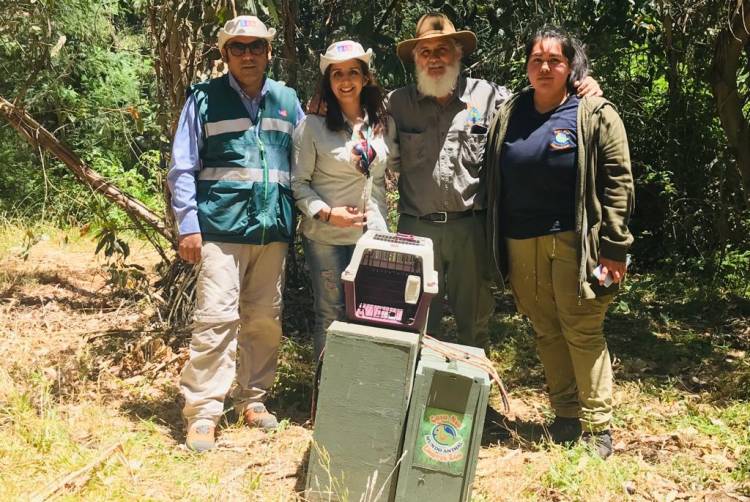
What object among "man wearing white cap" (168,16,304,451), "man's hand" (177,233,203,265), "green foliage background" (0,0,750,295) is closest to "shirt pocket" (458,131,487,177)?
"man wearing white cap" (168,16,304,451)

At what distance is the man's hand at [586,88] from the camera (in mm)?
3584

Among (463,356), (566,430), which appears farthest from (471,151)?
(566,430)

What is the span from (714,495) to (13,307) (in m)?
5.21

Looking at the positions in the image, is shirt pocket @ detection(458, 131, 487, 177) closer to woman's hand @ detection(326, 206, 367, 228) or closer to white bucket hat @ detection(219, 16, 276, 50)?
woman's hand @ detection(326, 206, 367, 228)

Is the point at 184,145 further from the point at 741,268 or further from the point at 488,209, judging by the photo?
the point at 741,268

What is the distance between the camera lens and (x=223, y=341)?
3.75m

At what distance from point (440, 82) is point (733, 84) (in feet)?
8.77

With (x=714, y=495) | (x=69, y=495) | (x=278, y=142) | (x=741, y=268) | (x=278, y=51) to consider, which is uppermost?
→ (x=278, y=51)

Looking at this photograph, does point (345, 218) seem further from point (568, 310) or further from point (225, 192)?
point (568, 310)

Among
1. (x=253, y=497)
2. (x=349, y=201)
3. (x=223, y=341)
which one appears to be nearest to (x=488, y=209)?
(x=349, y=201)

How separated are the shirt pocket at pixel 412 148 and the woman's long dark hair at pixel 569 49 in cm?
67

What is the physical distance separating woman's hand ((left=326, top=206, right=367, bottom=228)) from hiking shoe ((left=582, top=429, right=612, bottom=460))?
60.1 inches

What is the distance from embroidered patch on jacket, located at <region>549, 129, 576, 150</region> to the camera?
3.52m

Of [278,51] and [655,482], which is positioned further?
[278,51]
